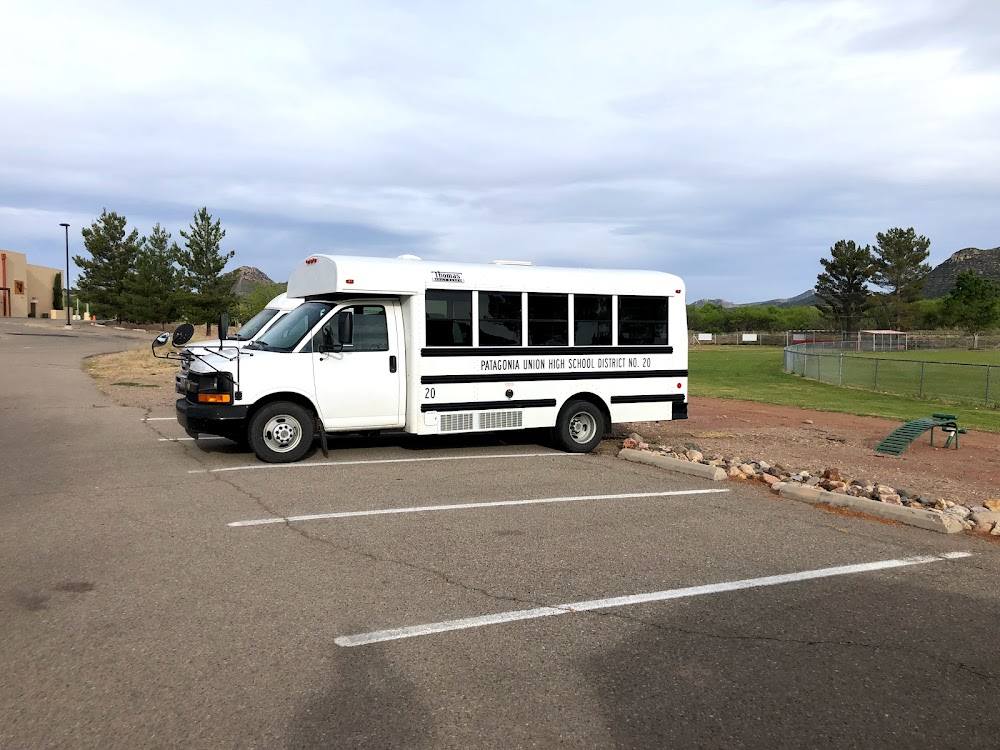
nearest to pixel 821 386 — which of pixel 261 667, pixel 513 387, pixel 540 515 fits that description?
pixel 513 387

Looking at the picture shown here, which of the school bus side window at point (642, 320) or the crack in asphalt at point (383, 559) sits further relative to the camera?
the school bus side window at point (642, 320)

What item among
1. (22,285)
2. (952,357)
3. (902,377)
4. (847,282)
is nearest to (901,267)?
(847,282)

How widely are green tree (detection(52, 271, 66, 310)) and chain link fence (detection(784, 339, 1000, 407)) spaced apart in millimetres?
78685

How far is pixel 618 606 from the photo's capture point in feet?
17.3

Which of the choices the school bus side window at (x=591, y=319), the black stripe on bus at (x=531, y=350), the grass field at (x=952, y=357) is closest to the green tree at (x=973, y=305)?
the grass field at (x=952, y=357)

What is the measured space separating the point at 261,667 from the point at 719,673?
2362 millimetres

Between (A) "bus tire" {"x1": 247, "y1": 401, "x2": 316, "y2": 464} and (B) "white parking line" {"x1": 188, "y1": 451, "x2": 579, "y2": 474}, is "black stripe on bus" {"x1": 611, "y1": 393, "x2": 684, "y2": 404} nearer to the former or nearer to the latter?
(B) "white parking line" {"x1": 188, "y1": 451, "x2": 579, "y2": 474}

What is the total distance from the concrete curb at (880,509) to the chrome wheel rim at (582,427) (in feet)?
11.2

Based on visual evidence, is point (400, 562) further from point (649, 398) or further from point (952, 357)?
point (952, 357)

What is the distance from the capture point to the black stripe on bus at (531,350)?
1077 cm

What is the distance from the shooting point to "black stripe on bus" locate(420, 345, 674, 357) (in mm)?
10766

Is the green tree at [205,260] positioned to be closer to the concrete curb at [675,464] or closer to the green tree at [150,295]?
the green tree at [150,295]

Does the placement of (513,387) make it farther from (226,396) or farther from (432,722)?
(432,722)

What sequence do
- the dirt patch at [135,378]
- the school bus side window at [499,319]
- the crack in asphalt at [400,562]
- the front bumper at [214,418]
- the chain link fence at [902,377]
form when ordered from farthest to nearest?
1. the chain link fence at [902,377]
2. the dirt patch at [135,378]
3. the school bus side window at [499,319]
4. the front bumper at [214,418]
5. the crack in asphalt at [400,562]
